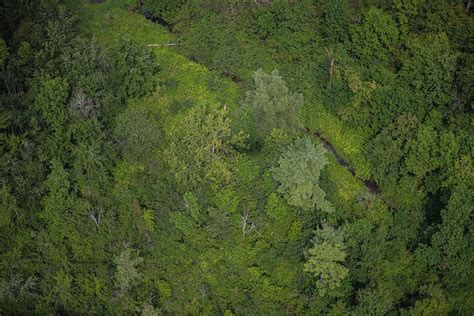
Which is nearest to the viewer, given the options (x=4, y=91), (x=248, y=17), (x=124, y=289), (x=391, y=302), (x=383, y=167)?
(x=391, y=302)

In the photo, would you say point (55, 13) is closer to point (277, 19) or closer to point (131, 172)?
point (131, 172)

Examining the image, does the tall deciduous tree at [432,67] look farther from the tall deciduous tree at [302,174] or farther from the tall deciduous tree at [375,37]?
the tall deciduous tree at [302,174]

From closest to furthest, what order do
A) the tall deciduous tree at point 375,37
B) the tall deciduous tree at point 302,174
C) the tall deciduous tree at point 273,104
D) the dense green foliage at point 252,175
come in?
the tall deciduous tree at point 302,174, the dense green foliage at point 252,175, the tall deciduous tree at point 273,104, the tall deciduous tree at point 375,37

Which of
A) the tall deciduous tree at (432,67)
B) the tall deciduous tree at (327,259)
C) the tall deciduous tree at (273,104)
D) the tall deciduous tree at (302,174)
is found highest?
the tall deciduous tree at (432,67)

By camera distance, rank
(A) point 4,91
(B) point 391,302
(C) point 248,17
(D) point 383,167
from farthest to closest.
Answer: (C) point 248,17 → (A) point 4,91 → (D) point 383,167 → (B) point 391,302

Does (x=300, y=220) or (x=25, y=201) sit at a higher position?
(x=300, y=220)

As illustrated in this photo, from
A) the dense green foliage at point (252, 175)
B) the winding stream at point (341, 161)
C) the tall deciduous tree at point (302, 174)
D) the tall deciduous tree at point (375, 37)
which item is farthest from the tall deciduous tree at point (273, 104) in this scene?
the tall deciduous tree at point (375, 37)

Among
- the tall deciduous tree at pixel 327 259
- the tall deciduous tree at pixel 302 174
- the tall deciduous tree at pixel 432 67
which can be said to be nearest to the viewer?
the tall deciduous tree at pixel 327 259

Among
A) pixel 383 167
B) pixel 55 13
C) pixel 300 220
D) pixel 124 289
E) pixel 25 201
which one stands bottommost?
pixel 124 289

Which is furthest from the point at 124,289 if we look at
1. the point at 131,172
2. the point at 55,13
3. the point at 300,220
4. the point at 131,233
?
the point at 55,13
